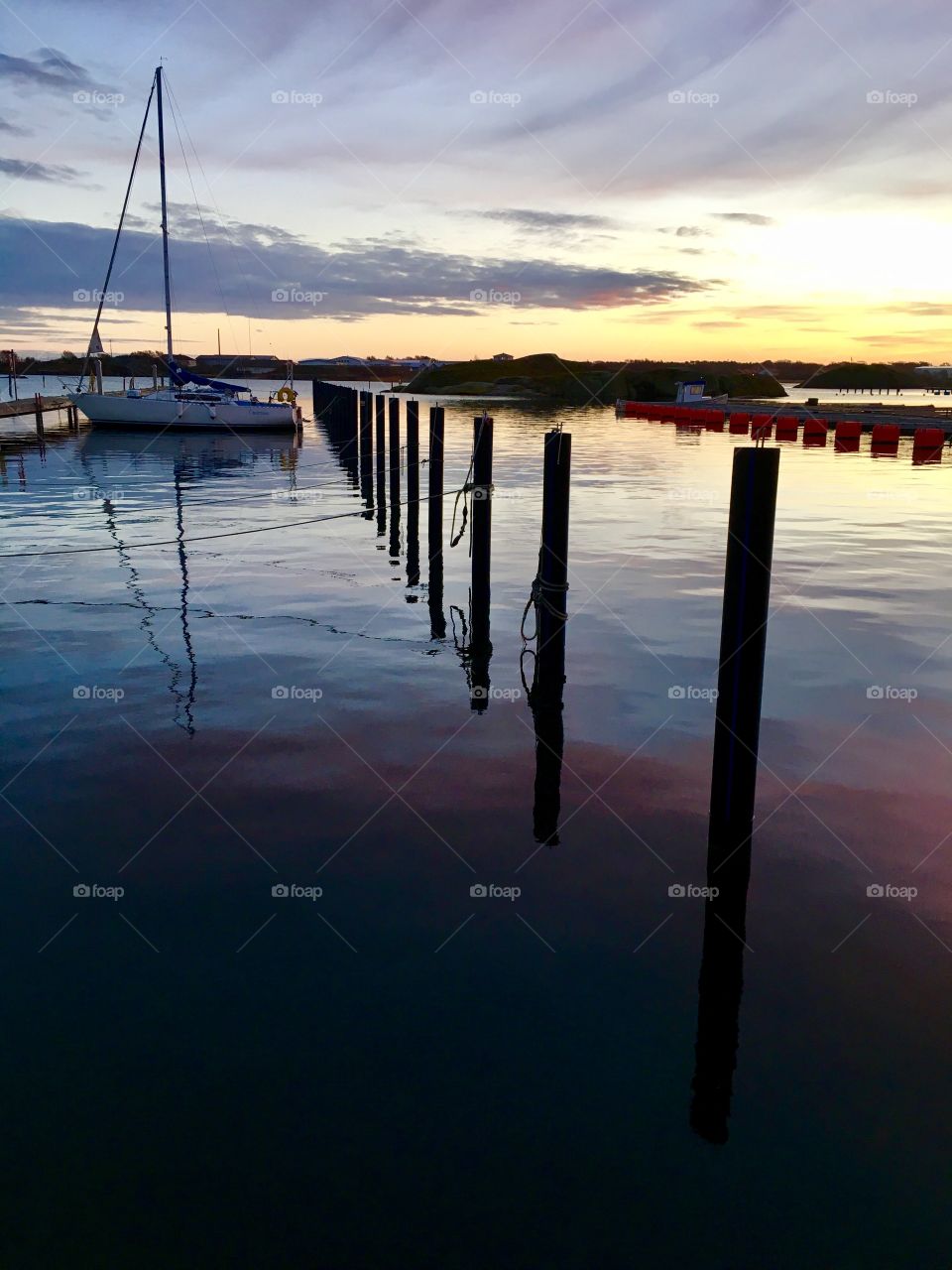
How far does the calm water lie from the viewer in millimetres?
4691

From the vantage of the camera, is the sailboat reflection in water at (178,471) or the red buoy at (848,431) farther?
the red buoy at (848,431)

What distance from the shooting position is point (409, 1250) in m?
4.48

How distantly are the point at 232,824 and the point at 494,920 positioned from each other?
2.82 m

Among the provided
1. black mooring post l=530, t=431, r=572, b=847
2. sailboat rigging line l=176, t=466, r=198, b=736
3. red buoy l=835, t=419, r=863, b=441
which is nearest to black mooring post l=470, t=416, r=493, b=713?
black mooring post l=530, t=431, r=572, b=847

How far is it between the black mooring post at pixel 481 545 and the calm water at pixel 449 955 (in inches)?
14.6

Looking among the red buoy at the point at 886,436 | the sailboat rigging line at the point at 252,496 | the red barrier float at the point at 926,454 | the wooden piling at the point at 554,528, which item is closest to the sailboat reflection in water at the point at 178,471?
the sailboat rigging line at the point at 252,496

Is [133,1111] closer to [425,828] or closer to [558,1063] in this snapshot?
[558,1063]

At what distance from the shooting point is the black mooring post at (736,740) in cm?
638

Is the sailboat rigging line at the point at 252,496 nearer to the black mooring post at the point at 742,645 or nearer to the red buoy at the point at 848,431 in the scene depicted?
the black mooring post at the point at 742,645

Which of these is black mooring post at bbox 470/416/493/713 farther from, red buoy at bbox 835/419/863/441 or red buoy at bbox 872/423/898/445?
red buoy at bbox 835/419/863/441

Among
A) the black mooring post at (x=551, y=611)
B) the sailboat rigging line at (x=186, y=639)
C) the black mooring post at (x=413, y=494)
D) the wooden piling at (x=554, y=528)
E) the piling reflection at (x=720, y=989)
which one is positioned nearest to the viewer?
the piling reflection at (x=720, y=989)

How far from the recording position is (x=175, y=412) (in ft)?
179

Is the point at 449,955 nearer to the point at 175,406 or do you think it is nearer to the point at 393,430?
the point at 393,430

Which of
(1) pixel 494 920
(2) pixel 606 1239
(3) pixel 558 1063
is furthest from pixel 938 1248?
(1) pixel 494 920
